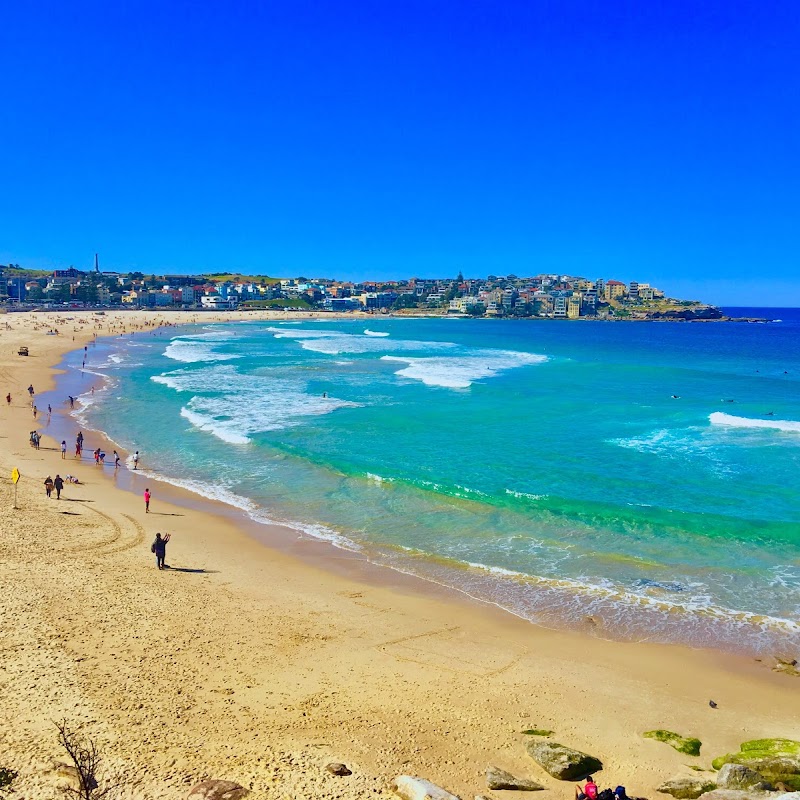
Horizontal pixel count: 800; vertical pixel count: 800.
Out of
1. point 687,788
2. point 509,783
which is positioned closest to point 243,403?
point 509,783

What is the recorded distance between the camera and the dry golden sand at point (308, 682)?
7.90 metres

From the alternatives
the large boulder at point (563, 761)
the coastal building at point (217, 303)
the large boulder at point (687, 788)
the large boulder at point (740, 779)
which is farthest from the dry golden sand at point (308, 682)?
the coastal building at point (217, 303)

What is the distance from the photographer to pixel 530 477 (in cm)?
2142

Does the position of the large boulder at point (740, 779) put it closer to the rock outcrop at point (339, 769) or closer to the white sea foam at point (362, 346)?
the rock outcrop at point (339, 769)

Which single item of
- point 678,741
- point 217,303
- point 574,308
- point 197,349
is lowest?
point 678,741

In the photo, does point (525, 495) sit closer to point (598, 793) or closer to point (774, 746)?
point (774, 746)

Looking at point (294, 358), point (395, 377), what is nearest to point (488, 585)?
point (395, 377)

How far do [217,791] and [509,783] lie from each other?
313 cm

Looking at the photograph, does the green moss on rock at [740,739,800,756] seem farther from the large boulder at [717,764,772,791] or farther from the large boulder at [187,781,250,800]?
the large boulder at [187,781,250,800]

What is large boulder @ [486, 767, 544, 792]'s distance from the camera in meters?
7.58

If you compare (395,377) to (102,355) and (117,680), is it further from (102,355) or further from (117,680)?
(117,680)

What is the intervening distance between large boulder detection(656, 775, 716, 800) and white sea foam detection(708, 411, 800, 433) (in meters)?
25.1

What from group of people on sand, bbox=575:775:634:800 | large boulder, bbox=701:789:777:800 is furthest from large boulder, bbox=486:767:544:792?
large boulder, bbox=701:789:777:800

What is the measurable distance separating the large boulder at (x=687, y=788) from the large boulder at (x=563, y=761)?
2.52 ft
